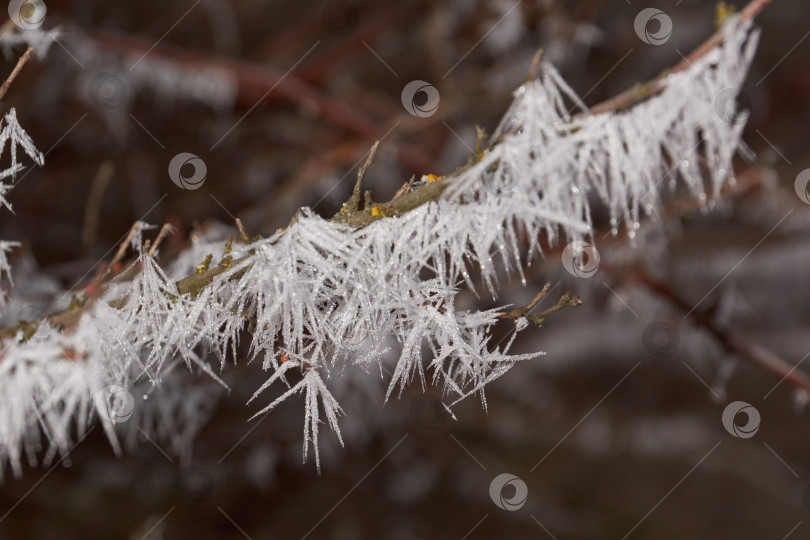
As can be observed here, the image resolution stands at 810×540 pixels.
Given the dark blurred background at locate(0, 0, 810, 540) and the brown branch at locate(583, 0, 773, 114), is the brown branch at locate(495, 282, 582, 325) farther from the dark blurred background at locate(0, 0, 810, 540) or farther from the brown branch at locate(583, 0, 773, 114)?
the dark blurred background at locate(0, 0, 810, 540)

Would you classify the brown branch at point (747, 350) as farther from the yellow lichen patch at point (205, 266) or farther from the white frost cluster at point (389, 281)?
the yellow lichen patch at point (205, 266)

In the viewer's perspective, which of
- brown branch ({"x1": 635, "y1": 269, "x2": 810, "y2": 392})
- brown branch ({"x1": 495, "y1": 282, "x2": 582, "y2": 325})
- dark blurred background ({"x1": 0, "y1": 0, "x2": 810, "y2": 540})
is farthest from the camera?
dark blurred background ({"x1": 0, "y1": 0, "x2": 810, "y2": 540})

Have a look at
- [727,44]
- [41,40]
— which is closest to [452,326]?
[727,44]

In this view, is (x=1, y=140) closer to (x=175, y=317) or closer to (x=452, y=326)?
(x=175, y=317)

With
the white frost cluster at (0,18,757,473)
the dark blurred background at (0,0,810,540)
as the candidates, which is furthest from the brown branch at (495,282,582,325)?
the dark blurred background at (0,0,810,540)

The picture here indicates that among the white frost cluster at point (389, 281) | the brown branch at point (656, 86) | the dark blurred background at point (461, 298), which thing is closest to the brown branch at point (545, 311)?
the white frost cluster at point (389, 281)

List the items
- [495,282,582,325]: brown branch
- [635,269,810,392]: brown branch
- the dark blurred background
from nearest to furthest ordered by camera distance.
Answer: [495,282,582,325]: brown branch < [635,269,810,392]: brown branch < the dark blurred background

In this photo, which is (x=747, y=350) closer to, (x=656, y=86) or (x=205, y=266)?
(x=656, y=86)
